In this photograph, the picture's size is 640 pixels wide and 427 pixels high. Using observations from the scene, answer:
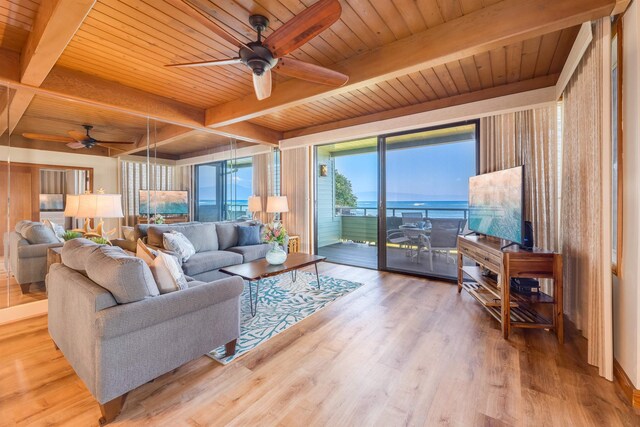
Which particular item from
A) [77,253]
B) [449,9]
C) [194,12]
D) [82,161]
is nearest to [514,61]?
[449,9]

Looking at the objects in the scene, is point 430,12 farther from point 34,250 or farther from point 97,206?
point 34,250

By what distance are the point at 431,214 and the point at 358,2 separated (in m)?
3.20

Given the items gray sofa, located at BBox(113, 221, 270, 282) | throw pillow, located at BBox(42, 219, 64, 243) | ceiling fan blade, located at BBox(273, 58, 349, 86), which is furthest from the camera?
gray sofa, located at BBox(113, 221, 270, 282)

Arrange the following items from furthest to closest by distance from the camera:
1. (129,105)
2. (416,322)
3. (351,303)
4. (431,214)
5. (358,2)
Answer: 1. (431,214)
2. (129,105)
3. (351,303)
4. (416,322)
5. (358,2)

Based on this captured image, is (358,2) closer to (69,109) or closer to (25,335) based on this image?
(69,109)

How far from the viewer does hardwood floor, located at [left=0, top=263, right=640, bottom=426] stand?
1.54 metres

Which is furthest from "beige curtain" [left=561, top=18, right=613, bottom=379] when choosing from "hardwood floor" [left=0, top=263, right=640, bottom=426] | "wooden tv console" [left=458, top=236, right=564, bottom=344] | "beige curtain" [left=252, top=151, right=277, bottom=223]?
"beige curtain" [left=252, top=151, right=277, bottom=223]

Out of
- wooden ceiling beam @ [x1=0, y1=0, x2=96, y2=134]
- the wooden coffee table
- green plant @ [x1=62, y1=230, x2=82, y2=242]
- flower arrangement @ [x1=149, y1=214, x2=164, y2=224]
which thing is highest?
wooden ceiling beam @ [x1=0, y1=0, x2=96, y2=134]

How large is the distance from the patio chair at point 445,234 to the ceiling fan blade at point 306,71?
106 inches

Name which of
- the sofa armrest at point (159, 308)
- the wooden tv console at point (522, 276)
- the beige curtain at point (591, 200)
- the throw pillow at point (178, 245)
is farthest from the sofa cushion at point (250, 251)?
the beige curtain at point (591, 200)

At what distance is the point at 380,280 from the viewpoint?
416cm

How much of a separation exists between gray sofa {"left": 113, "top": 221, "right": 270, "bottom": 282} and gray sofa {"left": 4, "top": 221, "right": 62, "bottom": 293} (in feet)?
2.11

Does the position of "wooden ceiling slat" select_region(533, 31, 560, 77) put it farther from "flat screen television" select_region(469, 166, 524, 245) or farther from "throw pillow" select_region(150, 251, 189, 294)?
"throw pillow" select_region(150, 251, 189, 294)

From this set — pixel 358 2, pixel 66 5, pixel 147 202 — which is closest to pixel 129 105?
pixel 147 202
